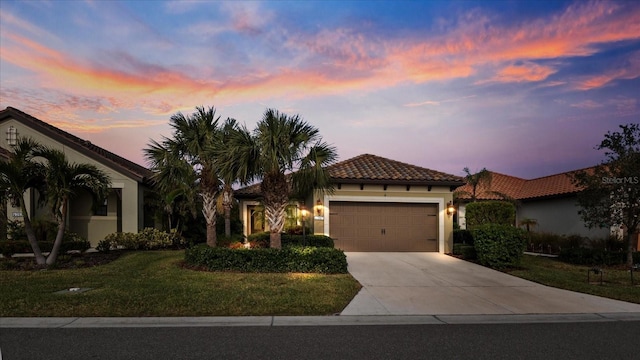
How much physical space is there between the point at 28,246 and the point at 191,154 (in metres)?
7.39

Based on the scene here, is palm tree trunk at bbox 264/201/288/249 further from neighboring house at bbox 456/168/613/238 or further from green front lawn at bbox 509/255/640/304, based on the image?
neighboring house at bbox 456/168/613/238

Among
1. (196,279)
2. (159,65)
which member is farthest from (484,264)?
(159,65)

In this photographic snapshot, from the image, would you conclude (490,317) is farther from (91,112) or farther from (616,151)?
(91,112)

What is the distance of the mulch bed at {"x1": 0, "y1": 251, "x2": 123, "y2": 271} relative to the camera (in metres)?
11.9

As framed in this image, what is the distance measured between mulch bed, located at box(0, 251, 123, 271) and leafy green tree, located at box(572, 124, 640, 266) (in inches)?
681

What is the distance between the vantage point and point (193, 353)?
5262mm

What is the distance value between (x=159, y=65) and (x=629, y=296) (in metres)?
16.2

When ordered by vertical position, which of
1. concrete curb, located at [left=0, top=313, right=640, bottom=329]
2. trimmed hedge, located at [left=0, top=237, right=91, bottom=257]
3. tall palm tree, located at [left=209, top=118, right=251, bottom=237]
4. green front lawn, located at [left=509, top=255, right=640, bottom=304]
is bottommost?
green front lawn, located at [left=509, top=255, right=640, bottom=304]

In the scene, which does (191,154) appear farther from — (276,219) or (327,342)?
(327,342)

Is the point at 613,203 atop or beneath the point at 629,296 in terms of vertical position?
atop

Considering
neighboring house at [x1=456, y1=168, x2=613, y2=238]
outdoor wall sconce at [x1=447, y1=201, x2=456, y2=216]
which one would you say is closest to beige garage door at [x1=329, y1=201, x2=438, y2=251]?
outdoor wall sconce at [x1=447, y1=201, x2=456, y2=216]

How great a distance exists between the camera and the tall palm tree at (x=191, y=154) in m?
13.7

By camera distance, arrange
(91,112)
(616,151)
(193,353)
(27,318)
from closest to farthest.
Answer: (193,353) → (27,318) → (616,151) → (91,112)

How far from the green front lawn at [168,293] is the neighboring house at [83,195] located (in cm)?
654
